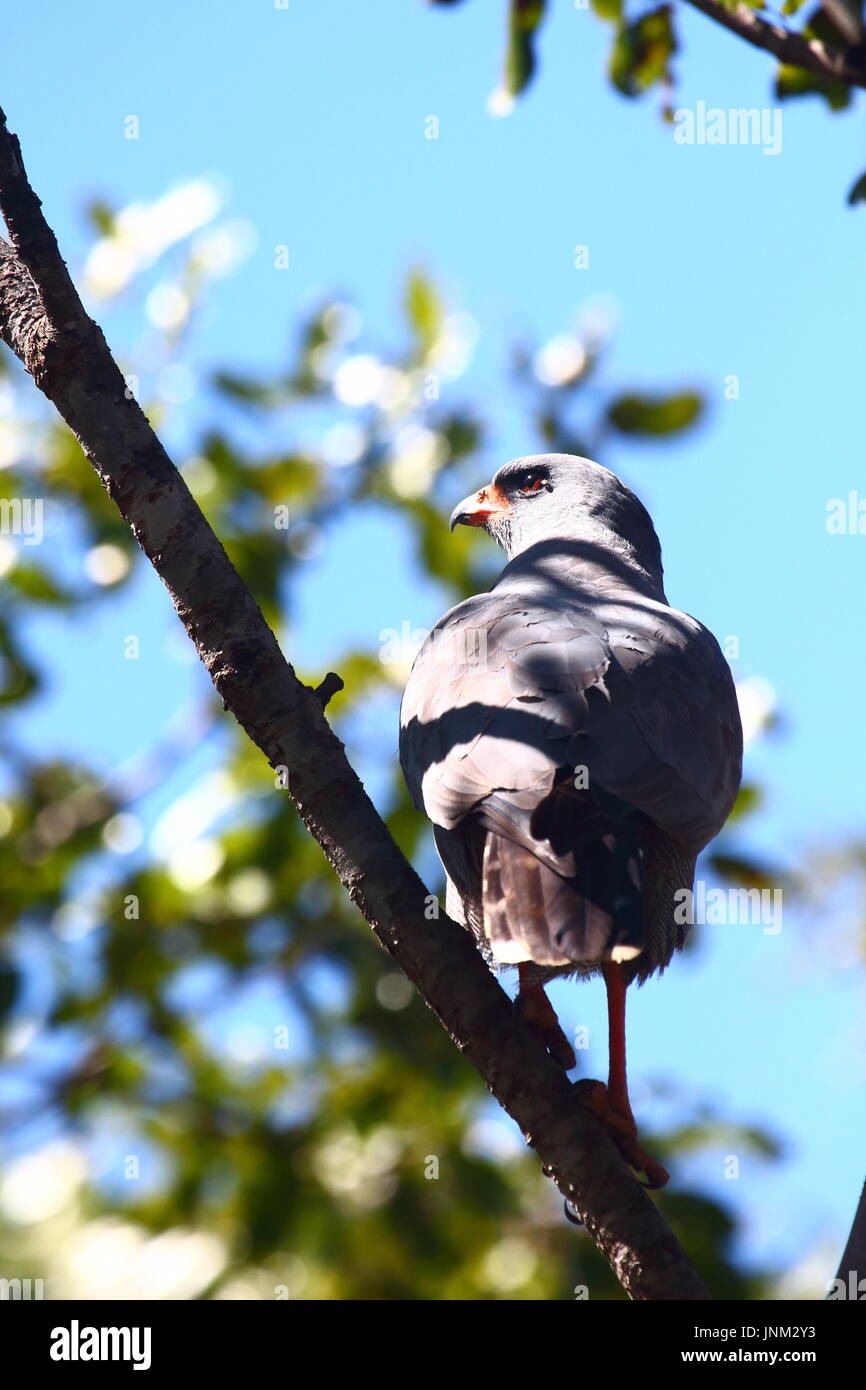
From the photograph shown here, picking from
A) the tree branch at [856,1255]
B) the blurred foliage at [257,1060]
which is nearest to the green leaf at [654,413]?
the blurred foliage at [257,1060]

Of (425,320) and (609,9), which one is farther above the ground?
(425,320)

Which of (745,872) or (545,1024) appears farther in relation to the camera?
(745,872)

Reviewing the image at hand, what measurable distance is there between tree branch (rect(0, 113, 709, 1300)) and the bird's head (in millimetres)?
2324

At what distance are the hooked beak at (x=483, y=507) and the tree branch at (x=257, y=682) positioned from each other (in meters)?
2.92

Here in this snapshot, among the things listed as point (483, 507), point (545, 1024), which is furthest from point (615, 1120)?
point (483, 507)

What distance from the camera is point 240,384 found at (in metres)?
5.88

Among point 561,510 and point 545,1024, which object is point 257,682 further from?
point 561,510

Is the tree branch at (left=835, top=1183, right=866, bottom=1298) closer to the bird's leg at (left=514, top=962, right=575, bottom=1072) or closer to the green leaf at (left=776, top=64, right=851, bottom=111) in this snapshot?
the bird's leg at (left=514, top=962, right=575, bottom=1072)

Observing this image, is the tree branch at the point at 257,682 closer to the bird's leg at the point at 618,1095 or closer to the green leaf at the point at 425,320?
the bird's leg at the point at 618,1095

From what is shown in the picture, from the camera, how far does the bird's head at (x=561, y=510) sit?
18.8 feet

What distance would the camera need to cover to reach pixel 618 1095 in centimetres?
410

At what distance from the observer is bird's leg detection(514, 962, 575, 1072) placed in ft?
13.2

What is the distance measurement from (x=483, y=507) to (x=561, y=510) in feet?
1.64
